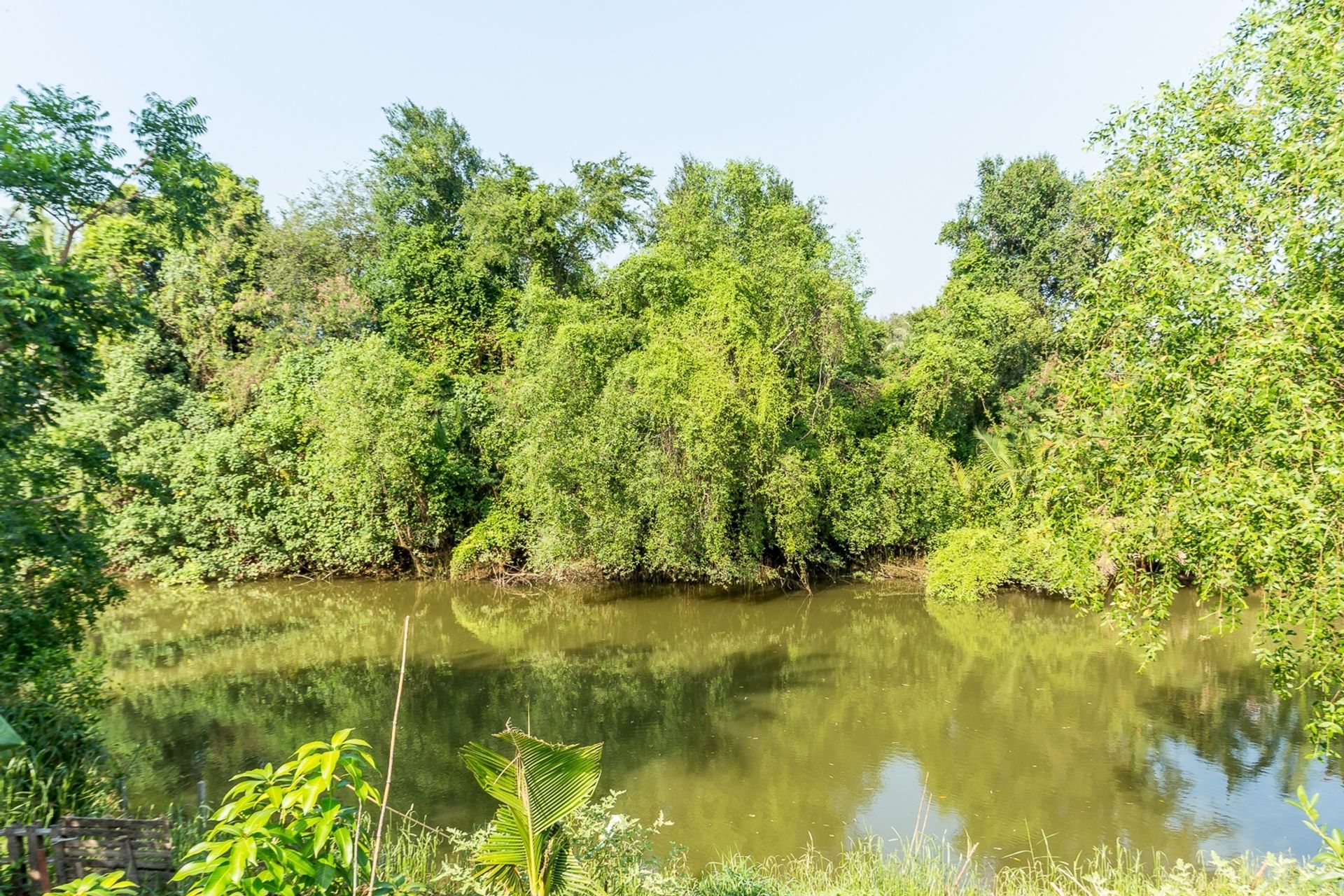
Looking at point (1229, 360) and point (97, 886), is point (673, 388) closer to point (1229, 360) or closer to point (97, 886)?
point (1229, 360)

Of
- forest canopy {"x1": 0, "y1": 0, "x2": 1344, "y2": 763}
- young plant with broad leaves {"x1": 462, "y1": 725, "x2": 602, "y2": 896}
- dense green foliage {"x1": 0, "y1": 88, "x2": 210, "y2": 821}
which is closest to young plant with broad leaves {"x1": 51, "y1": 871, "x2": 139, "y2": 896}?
Answer: young plant with broad leaves {"x1": 462, "y1": 725, "x2": 602, "y2": 896}

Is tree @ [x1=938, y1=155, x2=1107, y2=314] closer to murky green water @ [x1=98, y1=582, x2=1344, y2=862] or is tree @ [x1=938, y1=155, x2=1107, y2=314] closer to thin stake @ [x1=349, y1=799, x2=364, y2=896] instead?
murky green water @ [x1=98, y1=582, x2=1344, y2=862]

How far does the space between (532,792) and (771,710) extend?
7712 mm

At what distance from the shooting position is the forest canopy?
5.33m

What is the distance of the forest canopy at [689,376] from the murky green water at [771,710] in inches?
54.6

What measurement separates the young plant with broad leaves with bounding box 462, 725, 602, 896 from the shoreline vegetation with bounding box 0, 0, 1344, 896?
29 cm

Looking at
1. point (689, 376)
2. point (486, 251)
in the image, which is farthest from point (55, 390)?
point (486, 251)

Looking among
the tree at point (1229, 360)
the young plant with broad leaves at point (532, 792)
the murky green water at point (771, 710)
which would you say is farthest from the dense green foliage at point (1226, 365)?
the young plant with broad leaves at point (532, 792)

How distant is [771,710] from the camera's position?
10.6 metres

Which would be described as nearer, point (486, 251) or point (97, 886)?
point (97, 886)

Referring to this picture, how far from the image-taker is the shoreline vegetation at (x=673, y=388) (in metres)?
5.27

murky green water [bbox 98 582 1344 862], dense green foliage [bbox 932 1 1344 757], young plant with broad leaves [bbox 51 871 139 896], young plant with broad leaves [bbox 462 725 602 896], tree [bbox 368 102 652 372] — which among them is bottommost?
murky green water [bbox 98 582 1344 862]

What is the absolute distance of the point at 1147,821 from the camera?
7.47 m

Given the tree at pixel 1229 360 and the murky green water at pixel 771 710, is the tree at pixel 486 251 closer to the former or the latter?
the murky green water at pixel 771 710
